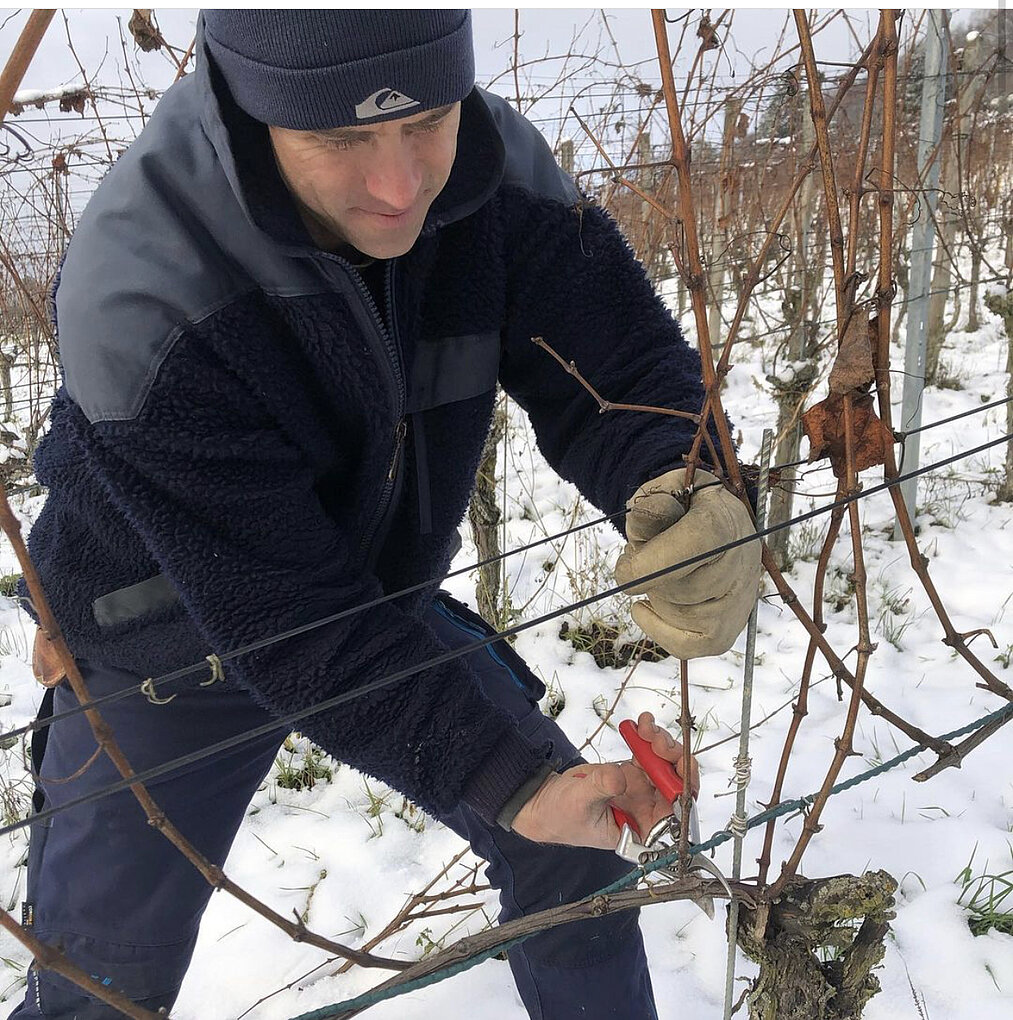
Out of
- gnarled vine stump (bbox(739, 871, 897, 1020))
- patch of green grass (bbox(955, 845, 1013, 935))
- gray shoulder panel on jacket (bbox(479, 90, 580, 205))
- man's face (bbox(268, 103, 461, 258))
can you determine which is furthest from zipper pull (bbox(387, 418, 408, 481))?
patch of green grass (bbox(955, 845, 1013, 935))

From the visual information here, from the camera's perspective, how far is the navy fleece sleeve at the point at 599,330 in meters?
1.37

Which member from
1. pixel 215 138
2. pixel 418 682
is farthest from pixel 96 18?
pixel 418 682

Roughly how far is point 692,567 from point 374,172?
60 centimetres

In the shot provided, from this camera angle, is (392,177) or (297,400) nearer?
(392,177)

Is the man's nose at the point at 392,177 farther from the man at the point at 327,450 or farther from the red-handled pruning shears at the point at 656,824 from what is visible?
the red-handled pruning shears at the point at 656,824

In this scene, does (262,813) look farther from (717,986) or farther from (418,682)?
(418,682)

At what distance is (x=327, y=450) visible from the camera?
127 cm

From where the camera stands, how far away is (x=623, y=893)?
3.70 ft

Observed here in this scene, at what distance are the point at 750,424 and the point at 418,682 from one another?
412cm

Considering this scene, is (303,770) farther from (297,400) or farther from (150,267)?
(150,267)

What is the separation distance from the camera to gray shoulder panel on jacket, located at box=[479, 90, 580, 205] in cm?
136

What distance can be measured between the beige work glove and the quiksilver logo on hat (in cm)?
53

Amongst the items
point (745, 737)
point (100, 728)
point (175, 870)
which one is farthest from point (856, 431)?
point (175, 870)

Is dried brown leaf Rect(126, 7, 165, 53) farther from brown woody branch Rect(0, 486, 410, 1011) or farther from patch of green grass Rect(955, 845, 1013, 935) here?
patch of green grass Rect(955, 845, 1013, 935)
